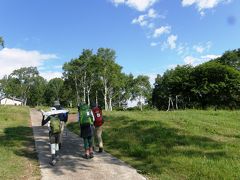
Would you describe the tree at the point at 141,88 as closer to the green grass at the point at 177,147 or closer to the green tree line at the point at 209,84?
the green tree line at the point at 209,84

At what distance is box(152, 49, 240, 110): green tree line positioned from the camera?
67.8 m

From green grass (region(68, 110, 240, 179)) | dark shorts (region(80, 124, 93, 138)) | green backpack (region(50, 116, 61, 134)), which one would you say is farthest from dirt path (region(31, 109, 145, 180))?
green backpack (region(50, 116, 61, 134))

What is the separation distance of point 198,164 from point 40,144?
7675 millimetres

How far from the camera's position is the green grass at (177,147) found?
918 cm

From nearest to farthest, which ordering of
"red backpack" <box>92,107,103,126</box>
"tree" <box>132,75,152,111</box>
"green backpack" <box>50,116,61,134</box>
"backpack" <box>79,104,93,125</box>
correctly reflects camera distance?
"green backpack" <box>50,116,61,134</box> → "backpack" <box>79,104,93,125</box> → "red backpack" <box>92,107,103,126</box> → "tree" <box>132,75,152,111</box>

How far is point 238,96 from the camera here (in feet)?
224

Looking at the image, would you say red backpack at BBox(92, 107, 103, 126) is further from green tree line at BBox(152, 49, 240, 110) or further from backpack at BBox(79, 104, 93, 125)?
green tree line at BBox(152, 49, 240, 110)

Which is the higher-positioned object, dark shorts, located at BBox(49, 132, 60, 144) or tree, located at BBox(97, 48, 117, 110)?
tree, located at BBox(97, 48, 117, 110)

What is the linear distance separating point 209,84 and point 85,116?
6022 cm

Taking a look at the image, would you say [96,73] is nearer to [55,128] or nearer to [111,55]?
[111,55]

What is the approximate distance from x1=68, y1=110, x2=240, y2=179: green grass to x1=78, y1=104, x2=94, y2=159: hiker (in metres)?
1.20

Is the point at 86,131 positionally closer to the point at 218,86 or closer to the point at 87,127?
the point at 87,127

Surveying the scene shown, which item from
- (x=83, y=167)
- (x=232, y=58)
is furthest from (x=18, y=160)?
(x=232, y=58)

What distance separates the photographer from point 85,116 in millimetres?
11523
